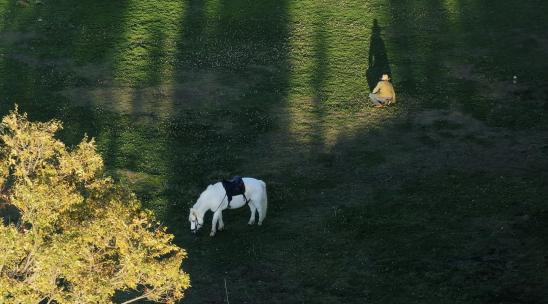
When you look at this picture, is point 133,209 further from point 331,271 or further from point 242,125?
point 242,125

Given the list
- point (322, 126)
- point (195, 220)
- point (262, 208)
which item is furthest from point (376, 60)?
point (195, 220)

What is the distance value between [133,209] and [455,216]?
13676 millimetres

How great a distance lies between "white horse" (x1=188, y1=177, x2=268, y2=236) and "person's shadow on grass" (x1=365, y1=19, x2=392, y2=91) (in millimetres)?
11690

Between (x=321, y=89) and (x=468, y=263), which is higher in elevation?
(x=321, y=89)

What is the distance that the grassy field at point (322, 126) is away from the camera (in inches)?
1056

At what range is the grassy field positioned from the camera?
2681 cm

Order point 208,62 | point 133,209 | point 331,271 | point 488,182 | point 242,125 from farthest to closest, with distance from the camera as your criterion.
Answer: point 208,62
point 242,125
point 488,182
point 331,271
point 133,209

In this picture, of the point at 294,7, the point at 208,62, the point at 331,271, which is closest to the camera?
the point at 331,271

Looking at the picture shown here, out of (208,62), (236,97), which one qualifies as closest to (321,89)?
(236,97)

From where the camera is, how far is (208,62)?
41.8 meters

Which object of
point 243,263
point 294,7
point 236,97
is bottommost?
point 243,263

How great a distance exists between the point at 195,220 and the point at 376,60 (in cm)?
1639

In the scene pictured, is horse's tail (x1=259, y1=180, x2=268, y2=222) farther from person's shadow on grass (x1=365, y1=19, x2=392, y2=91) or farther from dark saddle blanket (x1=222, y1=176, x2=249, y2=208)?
person's shadow on grass (x1=365, y1=19, x2=392, y2=91)

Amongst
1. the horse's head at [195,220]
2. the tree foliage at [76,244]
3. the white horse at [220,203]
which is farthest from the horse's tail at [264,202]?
the tree foliage at [76,244]
